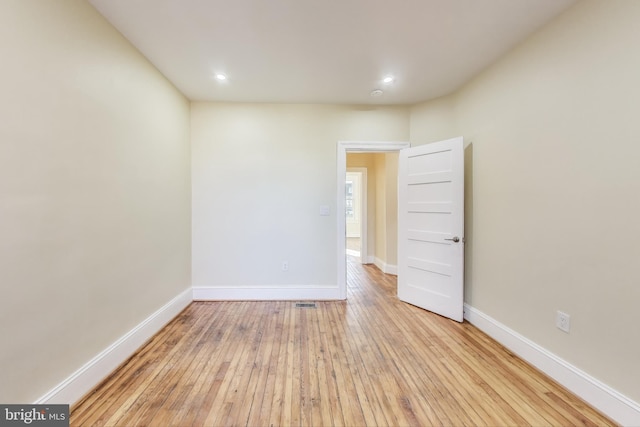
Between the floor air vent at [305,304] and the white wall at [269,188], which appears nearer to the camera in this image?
the floor air vent at [305,304]

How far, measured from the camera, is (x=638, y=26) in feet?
4.67

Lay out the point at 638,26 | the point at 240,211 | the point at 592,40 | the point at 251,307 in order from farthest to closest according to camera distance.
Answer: the point at 240,211 → the point at 251,307 → the point at 592,40 → the point at 638,26

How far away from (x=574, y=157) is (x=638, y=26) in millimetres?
729

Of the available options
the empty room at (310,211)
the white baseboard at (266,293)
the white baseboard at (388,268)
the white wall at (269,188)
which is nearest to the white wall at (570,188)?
the empty room at (310,211)

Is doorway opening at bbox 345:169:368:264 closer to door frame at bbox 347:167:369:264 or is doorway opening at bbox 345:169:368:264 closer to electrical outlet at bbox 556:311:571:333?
door frame at bbox 347:167:369:264

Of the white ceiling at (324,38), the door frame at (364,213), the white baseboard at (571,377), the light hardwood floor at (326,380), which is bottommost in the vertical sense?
the light hardwood floor at (326,380)

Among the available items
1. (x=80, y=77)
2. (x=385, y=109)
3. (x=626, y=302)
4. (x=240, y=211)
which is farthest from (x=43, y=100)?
(x=626, y=302)

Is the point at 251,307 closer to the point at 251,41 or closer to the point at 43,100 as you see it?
the point at 43,100

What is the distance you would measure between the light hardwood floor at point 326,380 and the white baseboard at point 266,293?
0.55 m

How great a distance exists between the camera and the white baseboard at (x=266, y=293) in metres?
3.35

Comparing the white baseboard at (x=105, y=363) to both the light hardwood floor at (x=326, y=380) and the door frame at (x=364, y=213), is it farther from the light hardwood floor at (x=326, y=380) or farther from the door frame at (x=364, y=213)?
the door frame at (x=364, y=213)

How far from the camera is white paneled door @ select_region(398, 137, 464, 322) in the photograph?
2.74m

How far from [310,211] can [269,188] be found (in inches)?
24.3

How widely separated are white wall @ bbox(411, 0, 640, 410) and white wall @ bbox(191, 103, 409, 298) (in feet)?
4.79
